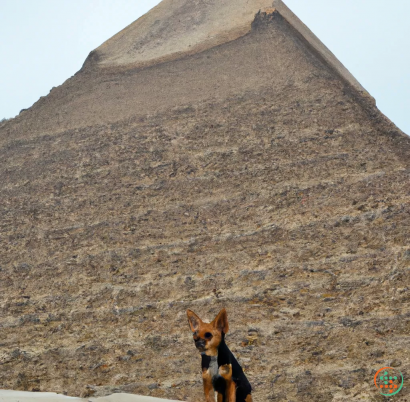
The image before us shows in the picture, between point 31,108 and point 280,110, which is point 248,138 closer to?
point 280,110

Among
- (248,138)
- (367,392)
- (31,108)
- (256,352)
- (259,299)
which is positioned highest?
(31,108)

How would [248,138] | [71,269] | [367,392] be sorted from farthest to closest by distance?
1. [248,138]
2. [71,269]
3. [367,392]

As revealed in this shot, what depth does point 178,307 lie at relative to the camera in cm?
824

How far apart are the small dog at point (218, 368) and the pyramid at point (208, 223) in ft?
9.08

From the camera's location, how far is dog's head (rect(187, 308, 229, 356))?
447cm

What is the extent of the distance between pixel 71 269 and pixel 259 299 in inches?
124

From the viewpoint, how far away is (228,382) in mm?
4387

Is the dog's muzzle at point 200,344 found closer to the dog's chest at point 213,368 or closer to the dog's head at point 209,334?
the dog's head at point 209,334

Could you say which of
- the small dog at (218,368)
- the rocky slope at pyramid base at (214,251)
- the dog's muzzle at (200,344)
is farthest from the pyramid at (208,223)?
the dog's muzzle at (200,344)

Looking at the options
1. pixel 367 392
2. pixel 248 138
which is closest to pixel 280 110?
pixel 248 138

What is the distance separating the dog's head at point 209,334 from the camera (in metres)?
4.47

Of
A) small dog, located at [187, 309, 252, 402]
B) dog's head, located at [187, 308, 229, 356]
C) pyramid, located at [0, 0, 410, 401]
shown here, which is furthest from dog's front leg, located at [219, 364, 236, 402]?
pyramid, located at [0, 0, 410, 401]

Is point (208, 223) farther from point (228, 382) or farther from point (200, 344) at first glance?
point (228, 382)

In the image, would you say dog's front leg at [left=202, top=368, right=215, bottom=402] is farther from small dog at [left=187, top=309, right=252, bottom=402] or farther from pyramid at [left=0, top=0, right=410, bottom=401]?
pyramid at [left=0, top=0, right=410, bottom=401]
